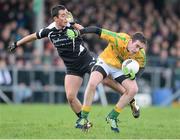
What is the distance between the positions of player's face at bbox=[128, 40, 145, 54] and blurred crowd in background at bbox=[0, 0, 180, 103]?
39.1 feet

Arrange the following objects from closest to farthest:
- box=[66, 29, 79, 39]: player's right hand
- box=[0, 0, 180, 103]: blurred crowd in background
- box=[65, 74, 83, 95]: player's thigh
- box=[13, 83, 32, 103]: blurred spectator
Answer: box=[66, 29, 79, 39]: player's right hand, box=[65, 74, 83, 95]: player's thigh, box=[13, 83, 32, 103]: blurred spectator, box=[0, 0, 180, 103]: blurred crowd in background

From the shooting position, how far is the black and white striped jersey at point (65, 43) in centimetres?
1488

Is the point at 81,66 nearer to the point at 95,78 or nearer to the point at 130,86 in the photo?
the point at 95,78

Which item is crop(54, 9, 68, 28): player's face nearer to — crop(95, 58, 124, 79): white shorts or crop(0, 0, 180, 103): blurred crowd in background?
crop(95, 58, 124, 79): white shorts

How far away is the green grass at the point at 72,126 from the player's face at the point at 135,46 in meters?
1.45

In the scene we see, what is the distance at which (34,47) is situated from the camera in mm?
28016

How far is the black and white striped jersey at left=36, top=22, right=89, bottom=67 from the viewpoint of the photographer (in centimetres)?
1488

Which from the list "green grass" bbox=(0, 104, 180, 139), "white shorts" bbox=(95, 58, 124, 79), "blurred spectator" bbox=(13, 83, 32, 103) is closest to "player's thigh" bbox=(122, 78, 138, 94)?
"white shorts" bbox=(95, 58, 124, 79)

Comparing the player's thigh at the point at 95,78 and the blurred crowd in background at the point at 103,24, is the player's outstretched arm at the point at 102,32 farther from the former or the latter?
the blurred crowd in background at the point at 103,24

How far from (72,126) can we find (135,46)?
7.25 feet

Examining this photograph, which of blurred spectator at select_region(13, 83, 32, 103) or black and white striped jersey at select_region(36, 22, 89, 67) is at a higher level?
blurred spectator at select_region(13, 83, 32, 103)

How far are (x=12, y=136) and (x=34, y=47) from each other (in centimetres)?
1503

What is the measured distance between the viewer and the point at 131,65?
14047 millimetres

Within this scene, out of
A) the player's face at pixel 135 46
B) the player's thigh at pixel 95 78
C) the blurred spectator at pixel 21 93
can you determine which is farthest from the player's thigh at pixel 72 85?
the blurred spectator at pixel 21 93
